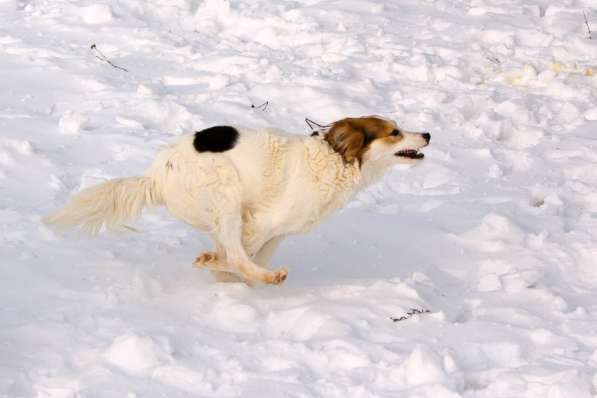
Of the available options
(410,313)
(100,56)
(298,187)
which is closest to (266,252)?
(298,187)

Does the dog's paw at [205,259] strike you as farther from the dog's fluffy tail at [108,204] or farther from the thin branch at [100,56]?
the thin branch at [100,56]

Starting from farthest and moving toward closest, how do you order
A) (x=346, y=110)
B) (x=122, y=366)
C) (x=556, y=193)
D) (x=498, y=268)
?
(x=346, y=110) < (x=556, y=193) < (x=498, y=268) < (x=122, y=366)

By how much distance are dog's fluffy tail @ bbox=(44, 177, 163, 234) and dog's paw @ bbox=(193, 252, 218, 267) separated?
0.39 m

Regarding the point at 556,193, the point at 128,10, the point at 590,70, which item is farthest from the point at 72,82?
the point at 590,70

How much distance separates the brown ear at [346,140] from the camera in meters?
5.16

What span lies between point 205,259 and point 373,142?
3.68 ft

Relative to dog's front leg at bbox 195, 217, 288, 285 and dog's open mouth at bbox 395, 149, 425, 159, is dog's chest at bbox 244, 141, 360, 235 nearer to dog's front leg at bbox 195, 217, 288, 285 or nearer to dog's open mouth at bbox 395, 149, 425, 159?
dog's front leg at bbox 195, 217, 288, 285

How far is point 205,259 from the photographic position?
5086 millimetres

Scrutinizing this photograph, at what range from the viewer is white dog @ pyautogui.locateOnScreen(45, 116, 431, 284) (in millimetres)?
5012

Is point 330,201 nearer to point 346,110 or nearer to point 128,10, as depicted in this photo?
point 346,110

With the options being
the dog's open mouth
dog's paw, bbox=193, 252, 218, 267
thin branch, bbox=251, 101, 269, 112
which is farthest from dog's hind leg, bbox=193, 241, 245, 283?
thin branch, bbox=251, 101, 269, 112

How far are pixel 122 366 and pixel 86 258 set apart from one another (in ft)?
4.49

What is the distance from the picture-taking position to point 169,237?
5738 mm

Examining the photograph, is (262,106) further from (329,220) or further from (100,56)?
(329,220)
